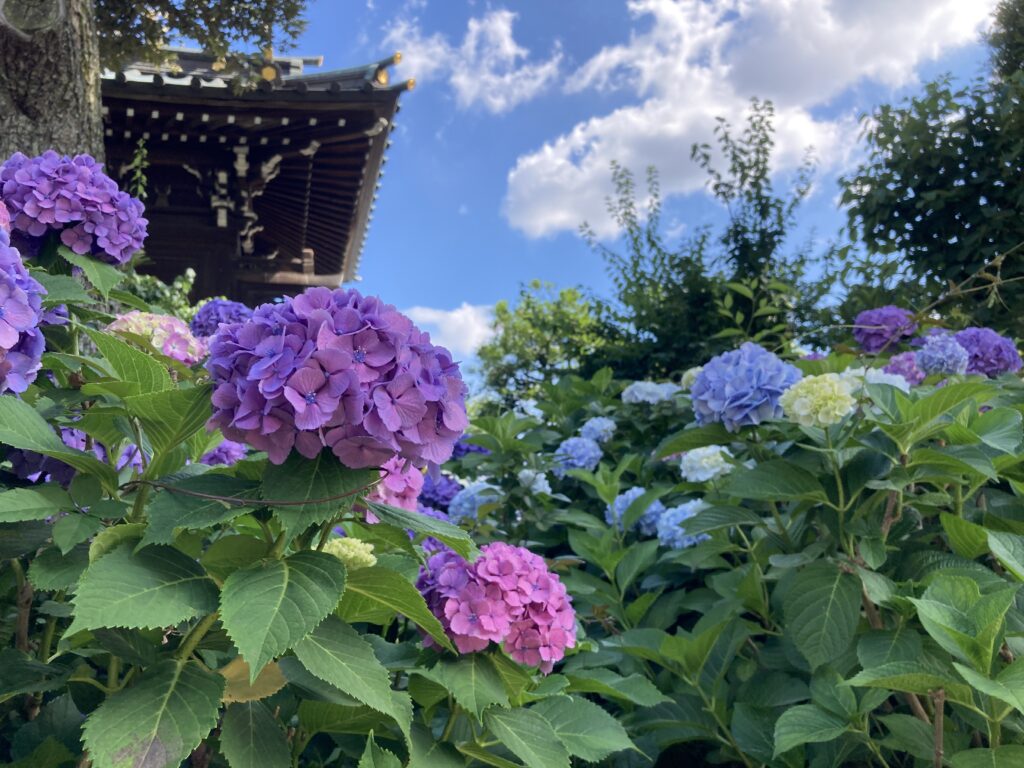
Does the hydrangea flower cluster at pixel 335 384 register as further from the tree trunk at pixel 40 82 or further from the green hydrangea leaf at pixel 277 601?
the tree trunk at pixel 40 82

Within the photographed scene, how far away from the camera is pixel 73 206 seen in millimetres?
1649

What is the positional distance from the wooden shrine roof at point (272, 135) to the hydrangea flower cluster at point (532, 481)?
171 inches

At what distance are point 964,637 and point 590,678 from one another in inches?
24.0

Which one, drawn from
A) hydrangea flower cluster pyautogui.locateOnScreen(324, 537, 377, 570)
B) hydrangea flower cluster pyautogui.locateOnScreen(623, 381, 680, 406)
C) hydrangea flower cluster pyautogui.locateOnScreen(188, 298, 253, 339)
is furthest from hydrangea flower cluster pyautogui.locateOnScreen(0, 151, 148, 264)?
hydrangea flower cluster pyautogui.locateOnScreen(623, 381, 680, 406)

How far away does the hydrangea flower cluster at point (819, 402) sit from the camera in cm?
155

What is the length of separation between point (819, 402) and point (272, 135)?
5957mm

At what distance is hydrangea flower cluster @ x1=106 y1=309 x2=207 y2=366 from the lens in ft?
6.12

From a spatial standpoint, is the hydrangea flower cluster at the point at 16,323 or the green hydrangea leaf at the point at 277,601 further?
the hydrangea flower cluster at the point at 16,323

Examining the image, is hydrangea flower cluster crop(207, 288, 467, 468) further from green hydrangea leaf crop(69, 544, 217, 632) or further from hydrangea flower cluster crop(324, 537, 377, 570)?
hydrangea flower cluster crop(324, 537, 377, 570)

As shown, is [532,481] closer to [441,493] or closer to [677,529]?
[677,529]

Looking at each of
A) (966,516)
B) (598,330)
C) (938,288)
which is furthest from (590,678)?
(938,288)

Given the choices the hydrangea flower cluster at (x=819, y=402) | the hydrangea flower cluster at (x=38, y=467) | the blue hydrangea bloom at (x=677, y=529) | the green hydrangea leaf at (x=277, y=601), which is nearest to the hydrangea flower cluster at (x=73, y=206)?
the hydrangea flower cluster at (x=38, y=467)

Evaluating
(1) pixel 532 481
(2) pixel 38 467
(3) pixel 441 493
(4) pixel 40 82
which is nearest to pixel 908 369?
(1) pixel 532 481

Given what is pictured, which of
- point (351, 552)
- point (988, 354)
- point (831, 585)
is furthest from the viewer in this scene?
point (988, 354)
